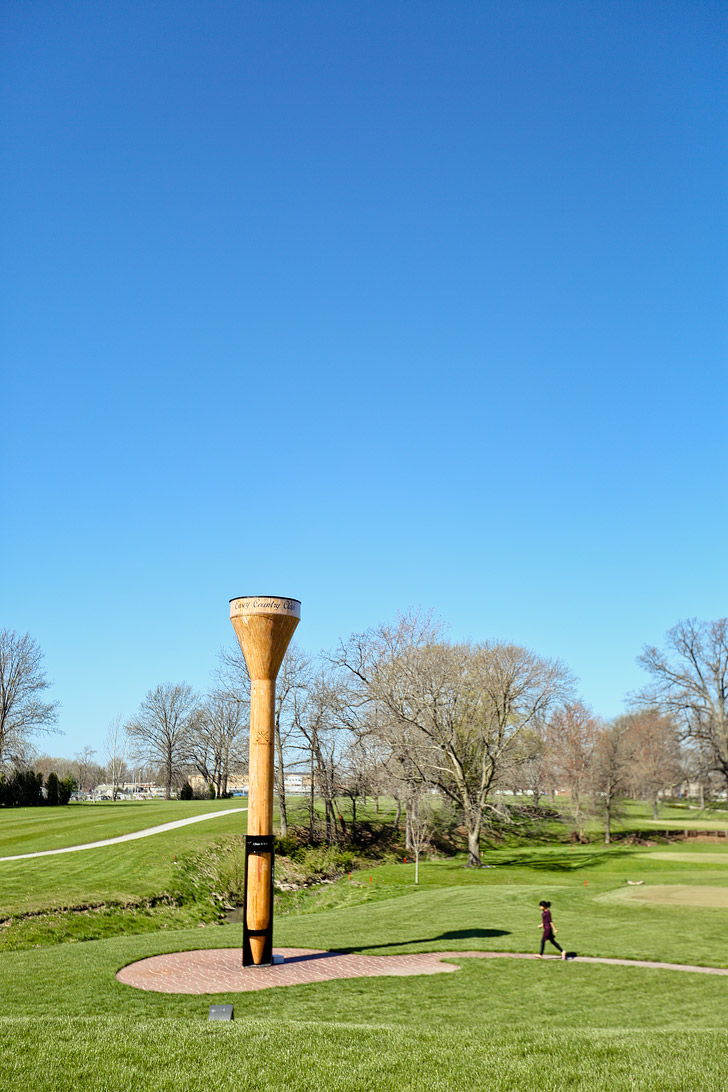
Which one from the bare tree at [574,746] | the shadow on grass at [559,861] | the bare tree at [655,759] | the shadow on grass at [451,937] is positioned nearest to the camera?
the shadow on grass at [451,937]

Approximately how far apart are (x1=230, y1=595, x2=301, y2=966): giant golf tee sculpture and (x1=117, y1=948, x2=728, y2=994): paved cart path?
655 millimetres

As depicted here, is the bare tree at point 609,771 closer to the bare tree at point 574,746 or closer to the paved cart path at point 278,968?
the bare tree at point 574,746

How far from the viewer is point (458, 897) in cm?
2573

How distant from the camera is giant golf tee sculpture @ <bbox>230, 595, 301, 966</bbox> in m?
14.4

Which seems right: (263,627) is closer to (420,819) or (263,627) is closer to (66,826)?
(66,826)

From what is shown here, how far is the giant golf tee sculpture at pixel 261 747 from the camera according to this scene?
14445 mm

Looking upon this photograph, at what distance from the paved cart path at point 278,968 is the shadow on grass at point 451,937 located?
88cm

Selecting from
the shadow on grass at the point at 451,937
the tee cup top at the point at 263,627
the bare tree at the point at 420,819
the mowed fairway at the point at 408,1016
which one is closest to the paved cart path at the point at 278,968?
the mowed fairway at the point at 408,1016

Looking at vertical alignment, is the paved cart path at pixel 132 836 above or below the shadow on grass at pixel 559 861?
above

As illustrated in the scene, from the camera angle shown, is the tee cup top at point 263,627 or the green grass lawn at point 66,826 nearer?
the tee cup top at point 263,627

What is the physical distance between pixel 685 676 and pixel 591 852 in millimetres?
17851

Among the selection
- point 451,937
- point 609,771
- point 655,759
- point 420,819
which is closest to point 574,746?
point 609,771

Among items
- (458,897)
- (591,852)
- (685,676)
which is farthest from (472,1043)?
(685,676)

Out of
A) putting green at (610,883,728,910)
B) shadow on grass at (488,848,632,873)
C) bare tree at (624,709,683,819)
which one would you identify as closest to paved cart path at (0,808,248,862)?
shadow on grass at (488,848,632,873)
